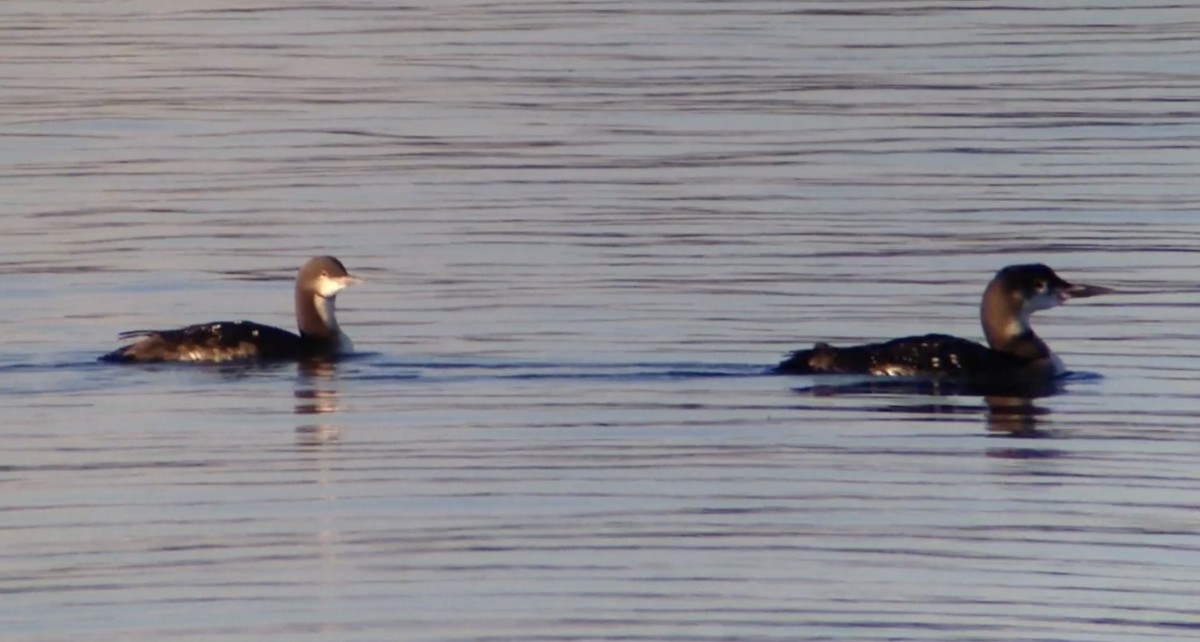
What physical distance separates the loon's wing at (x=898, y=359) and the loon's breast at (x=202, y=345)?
2.52 metres

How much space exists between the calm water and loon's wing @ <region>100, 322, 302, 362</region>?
146 millimetres

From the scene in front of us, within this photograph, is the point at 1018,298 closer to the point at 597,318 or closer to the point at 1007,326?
the point at 1007,326

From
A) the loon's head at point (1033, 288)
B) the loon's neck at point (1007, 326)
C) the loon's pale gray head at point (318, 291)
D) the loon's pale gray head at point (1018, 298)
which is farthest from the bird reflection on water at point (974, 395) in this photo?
the loon's pale gray head at point (318, 291)

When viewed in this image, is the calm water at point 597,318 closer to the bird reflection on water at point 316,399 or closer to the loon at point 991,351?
the bird reflection on water at point 316,399

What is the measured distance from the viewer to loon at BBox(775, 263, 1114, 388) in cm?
1372

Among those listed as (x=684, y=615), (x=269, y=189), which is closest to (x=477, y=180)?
(x=269, y=189)

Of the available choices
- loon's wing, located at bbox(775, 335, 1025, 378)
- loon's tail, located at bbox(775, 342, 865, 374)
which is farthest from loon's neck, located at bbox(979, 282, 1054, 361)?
loon's tail, located at bbox(775, 342, 865, 374)

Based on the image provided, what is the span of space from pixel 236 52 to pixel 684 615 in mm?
19100

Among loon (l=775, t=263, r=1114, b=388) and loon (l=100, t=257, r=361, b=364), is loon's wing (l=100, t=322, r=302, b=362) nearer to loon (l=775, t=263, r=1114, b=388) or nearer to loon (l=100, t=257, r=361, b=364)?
loon (l=100, t=257, r=361, b=364)

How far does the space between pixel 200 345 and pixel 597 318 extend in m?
2.14

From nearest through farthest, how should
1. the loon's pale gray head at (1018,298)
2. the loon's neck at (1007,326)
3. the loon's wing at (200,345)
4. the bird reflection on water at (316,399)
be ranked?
1. the bird reflection on water at (316,399)
2. the loon's wing at (200,345)
3. the loon's neck at (1007,326)
4. the loon's pale gray head at (1018,298)

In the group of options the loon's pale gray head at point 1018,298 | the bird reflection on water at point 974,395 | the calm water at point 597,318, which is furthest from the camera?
the loon's pale gray head at point 1018,298

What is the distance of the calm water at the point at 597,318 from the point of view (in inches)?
380

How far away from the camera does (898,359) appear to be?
1378 centimetres
